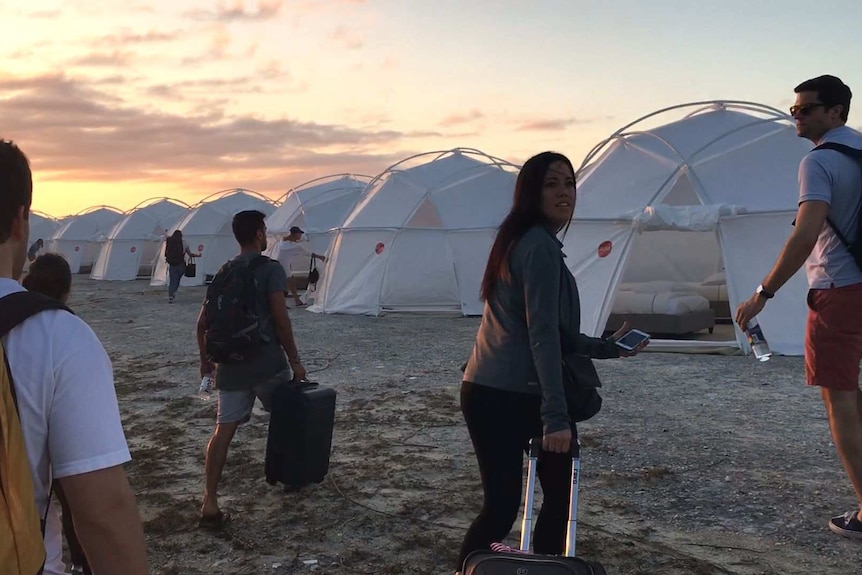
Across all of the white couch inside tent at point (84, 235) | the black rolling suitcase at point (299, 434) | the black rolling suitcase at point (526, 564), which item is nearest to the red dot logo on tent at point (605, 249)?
the black rolling suitcase at point (299, 434)

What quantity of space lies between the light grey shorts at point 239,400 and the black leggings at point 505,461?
87.1 inches

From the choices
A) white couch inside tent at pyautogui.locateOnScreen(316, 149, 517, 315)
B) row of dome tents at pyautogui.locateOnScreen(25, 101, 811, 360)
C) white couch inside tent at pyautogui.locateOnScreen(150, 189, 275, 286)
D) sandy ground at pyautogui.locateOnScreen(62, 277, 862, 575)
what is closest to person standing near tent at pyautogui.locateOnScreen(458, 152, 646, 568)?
sandy ground at pyautogui.locateOnScreen(62, 277, 862, 575)

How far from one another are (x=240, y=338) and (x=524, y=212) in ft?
7.79

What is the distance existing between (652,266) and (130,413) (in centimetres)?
1339

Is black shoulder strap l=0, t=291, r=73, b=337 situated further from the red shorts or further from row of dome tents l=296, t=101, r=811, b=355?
row of dome tents l=296, t=101, r=811, b=355

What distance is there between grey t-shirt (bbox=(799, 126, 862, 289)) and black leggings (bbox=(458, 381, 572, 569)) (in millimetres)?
2127

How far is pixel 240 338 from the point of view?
191 inches

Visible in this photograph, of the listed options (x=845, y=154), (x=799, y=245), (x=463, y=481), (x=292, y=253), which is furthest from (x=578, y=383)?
(x=292, y=253)

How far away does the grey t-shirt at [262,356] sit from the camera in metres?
4.93

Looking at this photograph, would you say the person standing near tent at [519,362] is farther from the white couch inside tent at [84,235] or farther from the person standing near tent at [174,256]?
the white couch inside tent at [84,235]

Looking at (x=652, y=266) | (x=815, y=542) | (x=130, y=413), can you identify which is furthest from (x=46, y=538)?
(x=652, y=266)

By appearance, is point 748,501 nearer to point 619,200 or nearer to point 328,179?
point 619,200

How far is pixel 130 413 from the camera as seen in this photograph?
812cm

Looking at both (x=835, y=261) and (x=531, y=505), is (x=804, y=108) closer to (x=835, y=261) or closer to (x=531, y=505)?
(x=835, y=261)
